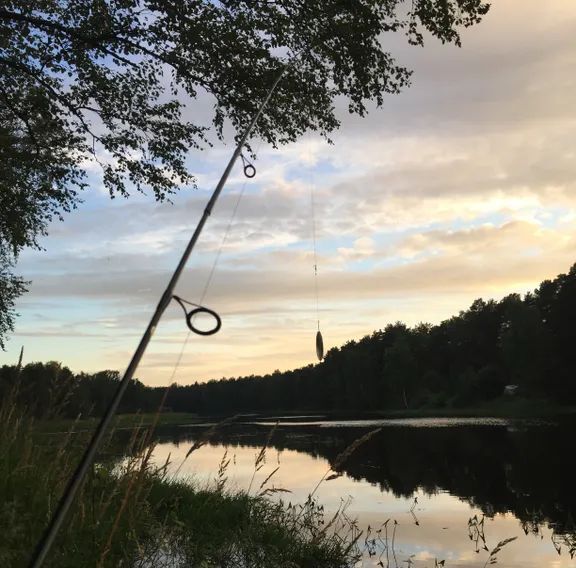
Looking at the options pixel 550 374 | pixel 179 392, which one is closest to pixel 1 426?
pixel 550 374

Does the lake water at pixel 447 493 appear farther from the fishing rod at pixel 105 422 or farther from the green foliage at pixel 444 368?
the green foliage at pixel 444 368

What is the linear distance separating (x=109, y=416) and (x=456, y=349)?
339ft

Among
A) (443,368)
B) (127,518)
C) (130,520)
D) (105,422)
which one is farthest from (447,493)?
(443,368)

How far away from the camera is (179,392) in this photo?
142875mm

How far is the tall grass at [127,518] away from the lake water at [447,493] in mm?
576

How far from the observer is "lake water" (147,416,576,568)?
789cm

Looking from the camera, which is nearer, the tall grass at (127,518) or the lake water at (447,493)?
the tall grass at (127,518)

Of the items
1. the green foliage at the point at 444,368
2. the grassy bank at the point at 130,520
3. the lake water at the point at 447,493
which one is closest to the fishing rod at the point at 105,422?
the grassy bank at the point at 130,520

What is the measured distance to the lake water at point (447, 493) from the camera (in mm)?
7895

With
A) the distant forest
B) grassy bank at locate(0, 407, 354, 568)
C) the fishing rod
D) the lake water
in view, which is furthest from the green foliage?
the fishing rod

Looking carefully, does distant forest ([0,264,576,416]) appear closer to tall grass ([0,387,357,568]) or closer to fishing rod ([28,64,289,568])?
tall grass ([0,387,357,568])

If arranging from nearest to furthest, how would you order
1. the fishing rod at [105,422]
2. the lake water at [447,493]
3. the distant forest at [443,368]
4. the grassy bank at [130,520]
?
the fishing rod at [105,422] < the grassy bank at [130,520] < the lake water at [447,493] < the distant forest at [443,368]

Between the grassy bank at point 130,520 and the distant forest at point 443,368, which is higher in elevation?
the distant forest at point 443,368

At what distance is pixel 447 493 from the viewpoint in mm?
13391
